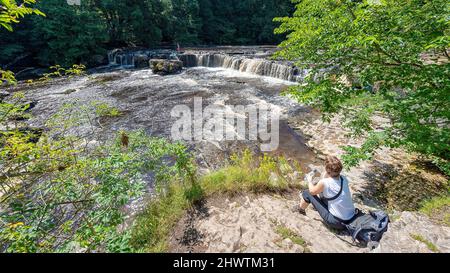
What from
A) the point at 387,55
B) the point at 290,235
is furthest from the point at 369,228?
the point at 387,55

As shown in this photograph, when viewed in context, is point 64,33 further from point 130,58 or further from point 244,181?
point 244,181

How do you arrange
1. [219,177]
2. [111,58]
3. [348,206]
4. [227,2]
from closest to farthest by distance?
1. [348,206]
2. [219,177]
3. [111,58]
4. [227,2]

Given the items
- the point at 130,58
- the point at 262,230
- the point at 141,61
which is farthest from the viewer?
the point at 130,58

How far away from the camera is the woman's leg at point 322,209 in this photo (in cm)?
314

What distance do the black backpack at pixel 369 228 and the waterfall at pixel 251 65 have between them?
11523 millimetres

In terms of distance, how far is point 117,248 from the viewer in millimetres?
1986

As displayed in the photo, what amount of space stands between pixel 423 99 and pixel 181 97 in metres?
10.5

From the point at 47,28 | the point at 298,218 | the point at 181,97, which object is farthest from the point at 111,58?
the point at 298,218

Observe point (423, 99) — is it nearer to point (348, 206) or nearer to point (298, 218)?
point (348, 206)

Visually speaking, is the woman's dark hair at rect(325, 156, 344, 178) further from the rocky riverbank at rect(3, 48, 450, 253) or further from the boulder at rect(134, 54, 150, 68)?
the boulder at rect(134, 54, 150, 68)

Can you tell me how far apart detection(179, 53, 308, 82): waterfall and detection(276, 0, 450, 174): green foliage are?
9835mm

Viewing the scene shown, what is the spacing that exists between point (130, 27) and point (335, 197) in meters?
32.1

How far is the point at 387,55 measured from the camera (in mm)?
3348

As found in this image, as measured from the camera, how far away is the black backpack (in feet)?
8.91
